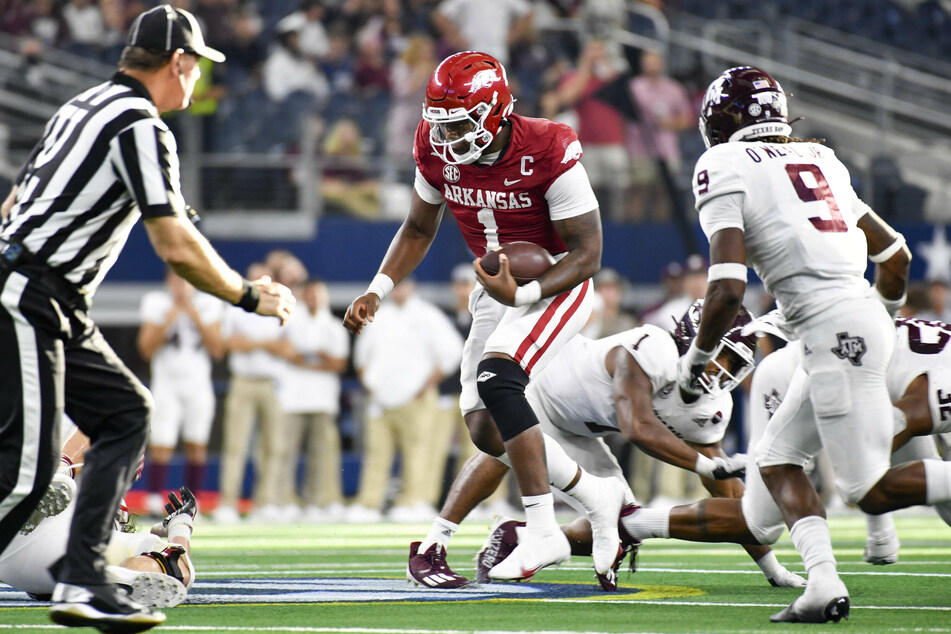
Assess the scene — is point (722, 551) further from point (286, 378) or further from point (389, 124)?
point (389, 124)

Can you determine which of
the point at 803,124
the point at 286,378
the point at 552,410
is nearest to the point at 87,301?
the point at 552,410

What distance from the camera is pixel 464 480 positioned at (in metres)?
5.86

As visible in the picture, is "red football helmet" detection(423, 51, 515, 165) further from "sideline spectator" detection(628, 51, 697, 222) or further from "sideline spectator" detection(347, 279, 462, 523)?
"sideline spectator" detection(628, 51, 697, 222)

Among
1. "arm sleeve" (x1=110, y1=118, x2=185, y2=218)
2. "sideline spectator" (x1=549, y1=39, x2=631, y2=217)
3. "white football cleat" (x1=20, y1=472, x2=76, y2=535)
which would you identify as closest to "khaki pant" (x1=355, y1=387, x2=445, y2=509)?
"sideline spectator" (x1=549, y1=39, x2=631, y2=217)

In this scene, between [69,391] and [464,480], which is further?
[464,480]

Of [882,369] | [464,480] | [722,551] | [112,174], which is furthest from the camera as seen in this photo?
[722,551]

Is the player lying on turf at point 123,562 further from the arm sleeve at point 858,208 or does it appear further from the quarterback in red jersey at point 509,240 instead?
the arm sleeve at point 858,208

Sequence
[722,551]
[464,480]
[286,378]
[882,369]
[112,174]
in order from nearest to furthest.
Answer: [112,174] → [882,369] → [464,480] → [722,551] → [286,378]

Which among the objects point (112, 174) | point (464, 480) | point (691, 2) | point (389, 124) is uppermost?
point (691, 2)

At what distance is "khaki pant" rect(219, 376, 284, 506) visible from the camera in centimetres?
1150

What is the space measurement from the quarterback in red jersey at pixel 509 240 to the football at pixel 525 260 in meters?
0.05

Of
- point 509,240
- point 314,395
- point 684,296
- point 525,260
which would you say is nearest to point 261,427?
point 314,395

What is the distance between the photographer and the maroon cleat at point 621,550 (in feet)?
17.4

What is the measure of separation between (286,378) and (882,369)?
7.88m
